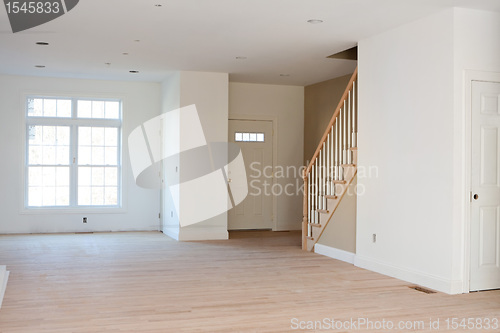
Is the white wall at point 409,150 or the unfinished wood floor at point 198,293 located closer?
the unfinished wood floor at point 198,293

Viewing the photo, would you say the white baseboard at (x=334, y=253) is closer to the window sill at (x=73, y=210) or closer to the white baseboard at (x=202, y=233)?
the white baseboard at (x=202, y=233)

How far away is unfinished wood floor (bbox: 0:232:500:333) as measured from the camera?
437cm

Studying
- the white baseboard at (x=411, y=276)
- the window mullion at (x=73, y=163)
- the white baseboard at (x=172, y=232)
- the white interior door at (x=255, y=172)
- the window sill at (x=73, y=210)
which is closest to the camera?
the white baseboard at (x=411, y=276)

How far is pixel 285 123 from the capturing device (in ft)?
35.2

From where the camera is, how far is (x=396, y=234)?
613 cm

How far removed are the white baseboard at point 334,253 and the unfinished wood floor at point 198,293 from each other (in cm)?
15

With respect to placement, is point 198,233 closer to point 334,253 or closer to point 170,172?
point 170,172

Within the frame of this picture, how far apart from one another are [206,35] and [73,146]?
181 inches

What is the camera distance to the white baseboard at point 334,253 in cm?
709

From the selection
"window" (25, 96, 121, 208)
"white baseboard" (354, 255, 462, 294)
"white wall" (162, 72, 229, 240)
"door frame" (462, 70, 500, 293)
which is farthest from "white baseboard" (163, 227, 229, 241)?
"door frame" (462, 70, 500, 293)

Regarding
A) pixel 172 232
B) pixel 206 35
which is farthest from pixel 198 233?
pixel 206 35

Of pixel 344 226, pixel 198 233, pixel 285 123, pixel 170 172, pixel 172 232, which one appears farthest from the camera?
pixel 285 123

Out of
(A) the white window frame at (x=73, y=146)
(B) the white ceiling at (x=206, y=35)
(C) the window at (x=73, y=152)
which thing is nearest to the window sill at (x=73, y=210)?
(A) the white window frame at (x=73, y=146)

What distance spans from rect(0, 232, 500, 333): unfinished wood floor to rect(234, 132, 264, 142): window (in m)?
2.87
